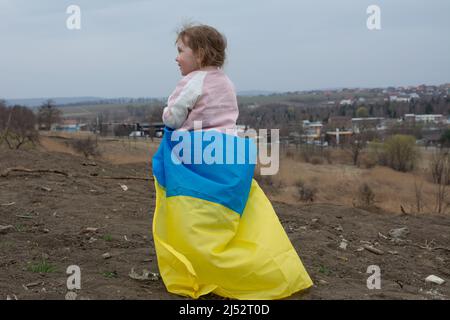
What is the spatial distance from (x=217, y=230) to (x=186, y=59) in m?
1.16

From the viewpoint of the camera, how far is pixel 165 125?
388cm

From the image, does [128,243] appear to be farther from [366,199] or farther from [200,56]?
[366,199]

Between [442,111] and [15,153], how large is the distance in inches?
1820

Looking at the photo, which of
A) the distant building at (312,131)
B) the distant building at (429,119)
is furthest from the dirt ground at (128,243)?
the distant building at (429,119)

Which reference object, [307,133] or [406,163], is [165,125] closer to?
[406,163]

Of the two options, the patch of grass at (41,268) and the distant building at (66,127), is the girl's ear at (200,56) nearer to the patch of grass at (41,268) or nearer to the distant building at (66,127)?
the patch of grass at (41,268)

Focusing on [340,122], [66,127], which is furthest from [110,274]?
[340,122]

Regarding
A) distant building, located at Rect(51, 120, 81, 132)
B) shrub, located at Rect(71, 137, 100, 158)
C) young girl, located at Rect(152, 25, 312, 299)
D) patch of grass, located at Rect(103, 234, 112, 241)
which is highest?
young girl, located at Rect(152, 25, 312, 299)

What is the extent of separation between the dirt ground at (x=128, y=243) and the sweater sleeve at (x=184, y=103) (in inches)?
46.3

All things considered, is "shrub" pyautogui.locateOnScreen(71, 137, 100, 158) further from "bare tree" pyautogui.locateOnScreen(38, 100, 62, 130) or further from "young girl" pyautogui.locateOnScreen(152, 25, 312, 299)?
"young girl" pyautogui.locateOnScreen(152, 25, 312, 299)

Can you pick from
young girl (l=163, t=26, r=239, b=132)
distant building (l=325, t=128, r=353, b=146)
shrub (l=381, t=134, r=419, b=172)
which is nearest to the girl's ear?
young girl (l=163, t=26, r=239, b=132)

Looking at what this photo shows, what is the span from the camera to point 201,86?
3.79m

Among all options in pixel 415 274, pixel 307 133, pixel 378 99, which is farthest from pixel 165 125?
pixel 378 99

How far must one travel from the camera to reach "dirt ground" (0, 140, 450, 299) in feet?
13.5
